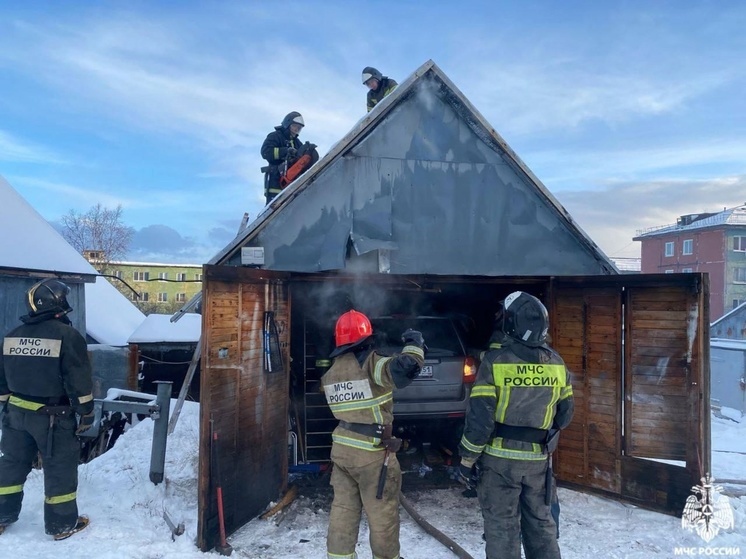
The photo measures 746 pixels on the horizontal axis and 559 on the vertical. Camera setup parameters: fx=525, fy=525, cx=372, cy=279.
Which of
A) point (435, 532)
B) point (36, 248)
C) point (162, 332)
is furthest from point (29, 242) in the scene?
point (435, 532)

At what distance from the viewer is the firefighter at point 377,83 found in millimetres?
8634

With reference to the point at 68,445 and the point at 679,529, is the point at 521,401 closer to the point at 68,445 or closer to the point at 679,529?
the point at 679,529

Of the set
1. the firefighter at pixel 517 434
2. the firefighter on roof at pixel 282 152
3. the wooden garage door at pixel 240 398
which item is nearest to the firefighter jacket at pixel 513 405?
the firefighter at pixel 517 434

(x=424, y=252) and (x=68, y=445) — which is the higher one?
(x=424, y=252)

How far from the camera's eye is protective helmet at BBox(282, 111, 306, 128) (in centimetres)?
848

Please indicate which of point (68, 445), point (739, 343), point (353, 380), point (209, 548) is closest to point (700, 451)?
point (353, 380)

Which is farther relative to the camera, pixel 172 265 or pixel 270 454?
pixel 172 265

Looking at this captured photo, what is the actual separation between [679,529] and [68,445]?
232 inches

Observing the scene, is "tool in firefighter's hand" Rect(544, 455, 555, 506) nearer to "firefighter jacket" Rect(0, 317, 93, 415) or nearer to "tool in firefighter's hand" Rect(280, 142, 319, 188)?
"firefighter jacket" Rect(0, 317, 93, 415)

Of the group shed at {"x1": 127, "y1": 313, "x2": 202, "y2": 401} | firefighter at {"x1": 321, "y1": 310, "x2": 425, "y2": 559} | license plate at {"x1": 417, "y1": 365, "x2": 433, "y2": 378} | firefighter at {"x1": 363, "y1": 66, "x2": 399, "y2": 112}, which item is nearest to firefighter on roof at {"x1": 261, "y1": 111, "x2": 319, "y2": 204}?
firefighter at {"x1": 363, "y1": 66, "x2": 399, "y2": 112}

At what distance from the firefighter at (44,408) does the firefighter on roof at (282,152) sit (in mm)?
4005

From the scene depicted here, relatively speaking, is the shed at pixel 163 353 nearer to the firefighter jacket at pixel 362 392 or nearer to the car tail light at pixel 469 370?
the car tail light at pixel 469 370

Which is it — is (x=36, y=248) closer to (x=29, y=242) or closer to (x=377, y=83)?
(x=29, y=242)

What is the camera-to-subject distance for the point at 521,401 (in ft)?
12.6
